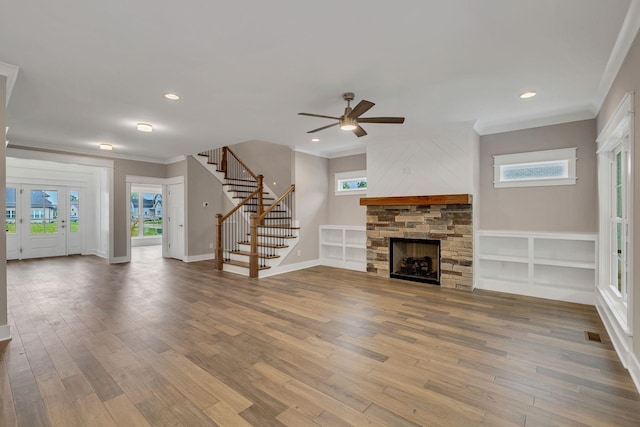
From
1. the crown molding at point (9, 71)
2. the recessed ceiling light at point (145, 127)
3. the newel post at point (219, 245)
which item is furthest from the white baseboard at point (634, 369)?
the recessed ceiling light at point (145, 127)

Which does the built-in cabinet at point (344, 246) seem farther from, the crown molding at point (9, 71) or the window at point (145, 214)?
the window at point (145, 214)

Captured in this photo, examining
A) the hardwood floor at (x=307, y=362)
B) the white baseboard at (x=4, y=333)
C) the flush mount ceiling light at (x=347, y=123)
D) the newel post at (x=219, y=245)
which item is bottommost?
the hardwood floor at (x=307, y=362)

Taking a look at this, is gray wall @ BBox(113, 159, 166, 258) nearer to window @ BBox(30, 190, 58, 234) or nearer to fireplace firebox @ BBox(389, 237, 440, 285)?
window @ BBox(30, 190, 58, 234)

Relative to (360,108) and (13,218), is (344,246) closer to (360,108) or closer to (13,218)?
(360,108)

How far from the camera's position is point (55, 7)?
2191 millimetres

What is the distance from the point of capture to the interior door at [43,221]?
830 cm

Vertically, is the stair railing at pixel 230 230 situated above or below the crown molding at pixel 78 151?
below

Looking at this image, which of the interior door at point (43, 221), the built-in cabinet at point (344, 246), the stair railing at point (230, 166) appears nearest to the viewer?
the built-in cabinet at point (344, 246)

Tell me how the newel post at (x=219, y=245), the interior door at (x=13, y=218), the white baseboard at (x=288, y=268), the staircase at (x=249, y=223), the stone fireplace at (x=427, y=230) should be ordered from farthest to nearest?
the interior door at (x=13, y=218) → the newel post at (x=219, y=245) → the staircase at (x=249, y=223) → the white baseboard at (x=288, y=268) → the stone fireplace at (x=427, y=230)

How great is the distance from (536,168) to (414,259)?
8.08 ft

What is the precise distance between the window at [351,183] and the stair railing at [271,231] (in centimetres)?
122

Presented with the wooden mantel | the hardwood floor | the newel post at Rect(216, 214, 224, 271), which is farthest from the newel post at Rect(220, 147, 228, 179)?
the hardwood floor

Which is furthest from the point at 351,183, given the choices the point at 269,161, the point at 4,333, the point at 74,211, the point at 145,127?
the point at 74,211

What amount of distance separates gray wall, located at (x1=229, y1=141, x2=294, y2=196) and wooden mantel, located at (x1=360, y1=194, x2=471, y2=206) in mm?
2908
